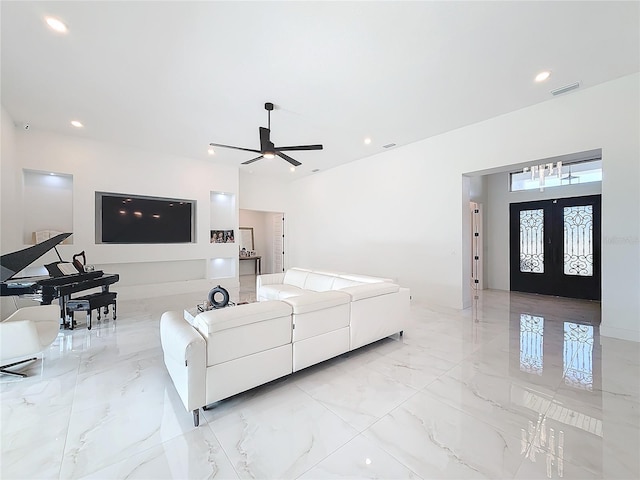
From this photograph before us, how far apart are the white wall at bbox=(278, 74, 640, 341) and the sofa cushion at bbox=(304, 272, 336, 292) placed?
2.24m

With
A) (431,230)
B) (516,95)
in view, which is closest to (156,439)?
(431,230)

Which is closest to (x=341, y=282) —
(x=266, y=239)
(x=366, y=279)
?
(x=366, y=279)

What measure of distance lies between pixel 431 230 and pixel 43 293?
639 cm

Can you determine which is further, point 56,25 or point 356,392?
point 56,25

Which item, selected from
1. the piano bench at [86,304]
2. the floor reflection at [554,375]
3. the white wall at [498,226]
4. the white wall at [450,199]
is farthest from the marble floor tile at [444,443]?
the white wall at [498,226]

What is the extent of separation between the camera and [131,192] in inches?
247

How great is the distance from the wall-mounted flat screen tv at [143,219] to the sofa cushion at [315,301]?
5.55 metres

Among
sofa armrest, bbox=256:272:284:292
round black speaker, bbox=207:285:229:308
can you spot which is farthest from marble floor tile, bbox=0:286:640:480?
sofa armrest, bbox=256:272:284:292

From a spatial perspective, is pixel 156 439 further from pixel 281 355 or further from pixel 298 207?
pixel 298 207

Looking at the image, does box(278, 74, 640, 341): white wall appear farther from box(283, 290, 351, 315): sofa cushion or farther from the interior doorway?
box(283, 290, 351, 315): sofa cushion

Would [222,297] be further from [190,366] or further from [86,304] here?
[86,304]

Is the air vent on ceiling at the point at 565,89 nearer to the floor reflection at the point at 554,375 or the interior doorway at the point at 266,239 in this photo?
the floor reflection at the point at 554,375

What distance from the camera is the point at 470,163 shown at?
16.6 feet

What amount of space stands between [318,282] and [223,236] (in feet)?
13.9
